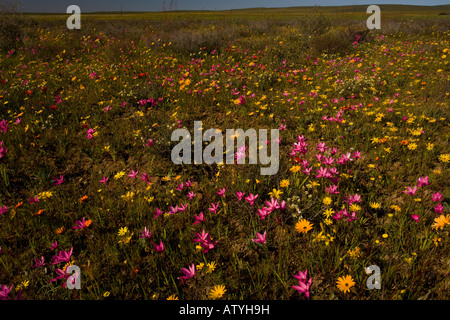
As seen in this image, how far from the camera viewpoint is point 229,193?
2.87 m

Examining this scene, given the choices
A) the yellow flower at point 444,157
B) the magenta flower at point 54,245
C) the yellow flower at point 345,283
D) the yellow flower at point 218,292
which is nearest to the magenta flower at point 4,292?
the magenta flower at point 54,245

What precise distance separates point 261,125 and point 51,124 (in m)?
4.07

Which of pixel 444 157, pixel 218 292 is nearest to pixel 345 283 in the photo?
pixel 218 292

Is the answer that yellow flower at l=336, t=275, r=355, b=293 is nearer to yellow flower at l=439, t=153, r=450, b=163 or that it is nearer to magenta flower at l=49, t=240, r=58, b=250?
yellow flower at l=439, t=153, r=450, b=163

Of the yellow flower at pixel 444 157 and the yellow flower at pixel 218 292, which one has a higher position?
the yellow flower at pixel 444 157

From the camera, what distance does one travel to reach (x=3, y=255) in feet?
7.27

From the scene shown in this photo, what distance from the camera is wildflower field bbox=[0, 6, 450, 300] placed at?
198 centimetres

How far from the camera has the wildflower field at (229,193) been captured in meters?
1.98

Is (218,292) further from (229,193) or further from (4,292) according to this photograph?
(4,292)

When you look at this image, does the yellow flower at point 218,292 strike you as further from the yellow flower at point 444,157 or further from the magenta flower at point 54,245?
the yellow flower at point 444,157

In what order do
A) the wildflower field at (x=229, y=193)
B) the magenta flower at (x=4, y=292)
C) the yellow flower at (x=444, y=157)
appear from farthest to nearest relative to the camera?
the yellow flower at (x=444, y=157)
the wildflower field at (x=229, y=193)
the magenta flower at (x=4, y=292)

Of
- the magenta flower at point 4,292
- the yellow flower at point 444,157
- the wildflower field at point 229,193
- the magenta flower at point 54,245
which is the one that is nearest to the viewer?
the magenta flower at point 4,292

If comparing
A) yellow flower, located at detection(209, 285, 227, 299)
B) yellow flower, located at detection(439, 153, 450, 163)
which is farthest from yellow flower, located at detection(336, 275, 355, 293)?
yellow flower, located at detection(439, 153, 450, 163)
